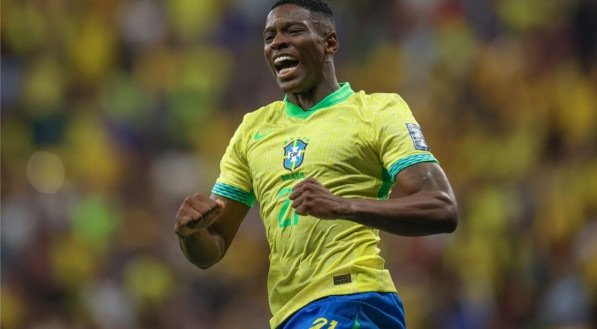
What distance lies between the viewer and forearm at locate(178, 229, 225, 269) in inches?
208

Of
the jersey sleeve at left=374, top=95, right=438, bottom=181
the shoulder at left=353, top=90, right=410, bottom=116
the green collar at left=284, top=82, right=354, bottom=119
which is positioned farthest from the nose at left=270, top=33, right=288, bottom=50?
the jersey sleeve at left=374, top=95, right=438, bottom=181

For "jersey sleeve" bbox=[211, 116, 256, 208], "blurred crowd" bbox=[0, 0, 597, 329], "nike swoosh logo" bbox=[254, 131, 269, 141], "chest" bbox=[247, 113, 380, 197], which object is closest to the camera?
"chest" bbox=[247, 113, 380, 197]

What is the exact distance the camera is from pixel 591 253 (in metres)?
9.04

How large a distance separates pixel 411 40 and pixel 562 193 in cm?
250

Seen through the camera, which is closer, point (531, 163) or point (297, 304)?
point (297, 304)

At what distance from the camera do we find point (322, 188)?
4.66 meters

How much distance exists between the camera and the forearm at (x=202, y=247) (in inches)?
208

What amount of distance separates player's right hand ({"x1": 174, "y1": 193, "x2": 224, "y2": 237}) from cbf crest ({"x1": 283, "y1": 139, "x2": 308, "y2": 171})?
1.11 feet

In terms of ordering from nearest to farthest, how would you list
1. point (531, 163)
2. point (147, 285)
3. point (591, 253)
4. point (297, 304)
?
point (297, 304), point (591, 253), point (531, 163), point (147, 285)

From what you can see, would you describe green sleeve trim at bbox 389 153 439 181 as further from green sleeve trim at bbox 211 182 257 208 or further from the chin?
green sleeve trim at bbox 211 182 257 208

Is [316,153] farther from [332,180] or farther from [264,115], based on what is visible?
[264,115]

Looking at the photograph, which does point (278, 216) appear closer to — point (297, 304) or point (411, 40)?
point (297, 304)

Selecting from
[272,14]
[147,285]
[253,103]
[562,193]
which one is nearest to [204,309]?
[147,285]

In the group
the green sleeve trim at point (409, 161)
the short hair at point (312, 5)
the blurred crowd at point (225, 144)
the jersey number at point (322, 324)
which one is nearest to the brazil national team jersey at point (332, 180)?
the green sleeve trim at point (409, 161)
